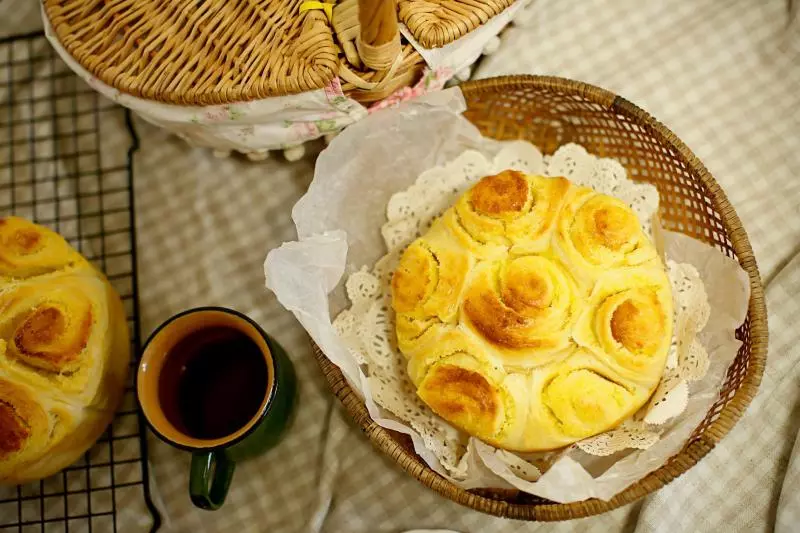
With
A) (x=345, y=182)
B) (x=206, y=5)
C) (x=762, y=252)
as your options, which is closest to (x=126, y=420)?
(x=345, y=182)

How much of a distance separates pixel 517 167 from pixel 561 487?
453mm

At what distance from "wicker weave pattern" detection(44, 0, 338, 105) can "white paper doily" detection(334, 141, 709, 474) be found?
9.4 inches

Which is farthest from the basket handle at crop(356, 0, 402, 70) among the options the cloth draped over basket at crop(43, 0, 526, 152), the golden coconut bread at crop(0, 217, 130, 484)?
the golden coconut bread at crop(0, 217, 130, 484)

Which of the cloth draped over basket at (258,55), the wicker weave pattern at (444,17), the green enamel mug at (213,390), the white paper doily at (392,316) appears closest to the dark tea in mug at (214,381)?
the green enamel mug at (213,390)

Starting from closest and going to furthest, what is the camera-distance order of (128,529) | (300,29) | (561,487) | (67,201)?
(561,487)
(300,29)
(128,529)
(67,201)

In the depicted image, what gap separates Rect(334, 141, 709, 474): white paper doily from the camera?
2.65 ft

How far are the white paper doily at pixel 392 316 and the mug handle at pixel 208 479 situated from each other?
7.7 inches

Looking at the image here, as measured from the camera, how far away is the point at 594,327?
783 millimetres

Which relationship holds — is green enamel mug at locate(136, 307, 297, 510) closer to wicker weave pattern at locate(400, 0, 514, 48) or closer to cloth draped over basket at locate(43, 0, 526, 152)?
cloth draped over basket at locate(43, 0, 526, 152)

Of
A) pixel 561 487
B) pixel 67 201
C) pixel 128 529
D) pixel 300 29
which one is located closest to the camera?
pixel 561 487

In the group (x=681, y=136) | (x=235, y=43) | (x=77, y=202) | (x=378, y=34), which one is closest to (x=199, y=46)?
(x=235, y=43)

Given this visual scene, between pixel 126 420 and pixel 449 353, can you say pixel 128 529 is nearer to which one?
pixel 126 420

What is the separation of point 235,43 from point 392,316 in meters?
0.39

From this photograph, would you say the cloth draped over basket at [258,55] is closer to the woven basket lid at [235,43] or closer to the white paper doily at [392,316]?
the woven basket lid at [235,43]
